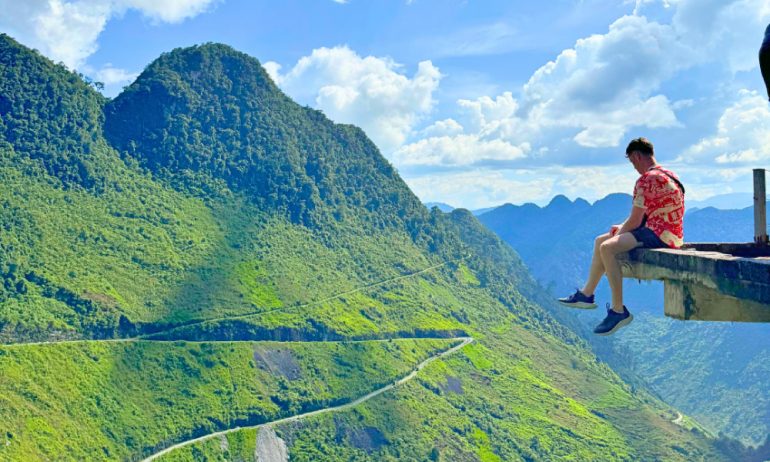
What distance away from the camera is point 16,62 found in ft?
394

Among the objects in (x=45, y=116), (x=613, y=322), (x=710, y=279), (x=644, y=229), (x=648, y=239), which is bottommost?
(x=613, y=322)

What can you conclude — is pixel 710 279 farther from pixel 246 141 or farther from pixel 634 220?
pixel 246 141

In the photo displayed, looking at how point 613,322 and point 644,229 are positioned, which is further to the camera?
point 613,322

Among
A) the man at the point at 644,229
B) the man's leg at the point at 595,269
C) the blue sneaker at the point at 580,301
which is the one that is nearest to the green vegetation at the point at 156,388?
the blue sneaker at the point at 580,301

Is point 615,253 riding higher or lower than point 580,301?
higher

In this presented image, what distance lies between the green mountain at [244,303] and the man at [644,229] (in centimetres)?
6898

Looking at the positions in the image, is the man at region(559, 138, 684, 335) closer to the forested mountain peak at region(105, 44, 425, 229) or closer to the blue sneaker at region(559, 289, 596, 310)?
the blue sneaker at region(559, 289, 596, 310)

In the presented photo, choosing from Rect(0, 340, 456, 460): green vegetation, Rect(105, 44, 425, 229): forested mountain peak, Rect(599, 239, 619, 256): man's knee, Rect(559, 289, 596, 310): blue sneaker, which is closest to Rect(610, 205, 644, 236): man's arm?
Rect(599, 239, 619, 256): man's knee

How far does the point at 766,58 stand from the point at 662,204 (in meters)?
3.58

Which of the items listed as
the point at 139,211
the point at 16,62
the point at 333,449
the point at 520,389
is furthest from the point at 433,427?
the point at 16,62

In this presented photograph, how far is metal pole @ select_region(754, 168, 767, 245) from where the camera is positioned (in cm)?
745

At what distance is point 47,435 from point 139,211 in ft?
165

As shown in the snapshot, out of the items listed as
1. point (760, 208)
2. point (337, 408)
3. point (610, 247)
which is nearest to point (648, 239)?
point (610, 247)

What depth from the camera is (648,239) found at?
8.57 m
